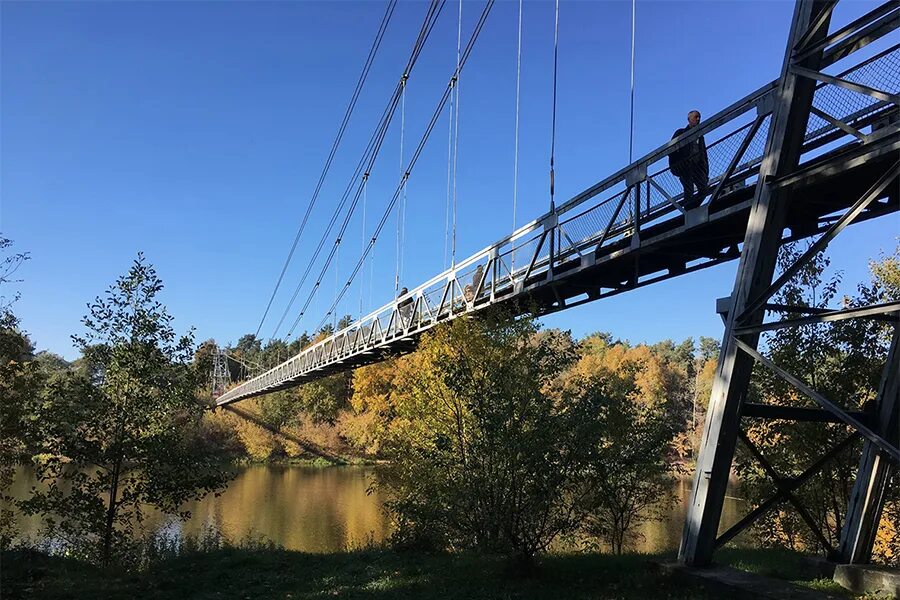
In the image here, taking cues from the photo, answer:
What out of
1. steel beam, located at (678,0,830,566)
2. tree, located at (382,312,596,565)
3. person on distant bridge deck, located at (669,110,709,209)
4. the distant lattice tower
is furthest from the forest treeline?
the distant lattice tower

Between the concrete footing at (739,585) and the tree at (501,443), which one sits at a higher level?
the tree at (501,443)

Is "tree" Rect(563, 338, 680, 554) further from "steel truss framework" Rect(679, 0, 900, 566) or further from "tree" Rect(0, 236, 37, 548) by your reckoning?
"tree" Rect(0, 236, 37, 548)

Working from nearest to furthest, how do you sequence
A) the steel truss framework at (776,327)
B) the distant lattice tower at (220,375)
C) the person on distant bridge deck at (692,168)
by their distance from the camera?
1. the steel truss framework at (776,327)
2. the person on distant bridge deck at (692,168)
3. the distant lattice tower at (220,375)

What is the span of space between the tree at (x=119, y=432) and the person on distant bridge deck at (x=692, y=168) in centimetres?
793

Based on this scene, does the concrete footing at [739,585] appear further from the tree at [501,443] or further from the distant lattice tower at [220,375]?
the distant lattice tower at [220,375]

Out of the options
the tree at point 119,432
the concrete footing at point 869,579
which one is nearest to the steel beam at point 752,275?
the concrete footing at point 869,579

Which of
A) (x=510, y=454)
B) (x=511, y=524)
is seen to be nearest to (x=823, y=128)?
(x=510, y=454)

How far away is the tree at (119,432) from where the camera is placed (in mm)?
8914

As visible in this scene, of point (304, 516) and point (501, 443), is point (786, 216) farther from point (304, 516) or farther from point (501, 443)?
point (304, 516)

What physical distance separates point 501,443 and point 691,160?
394 centimetres

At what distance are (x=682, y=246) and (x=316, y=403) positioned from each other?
46376 millimetres

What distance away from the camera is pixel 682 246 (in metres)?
7.64

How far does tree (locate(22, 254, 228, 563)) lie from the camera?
29.2ft

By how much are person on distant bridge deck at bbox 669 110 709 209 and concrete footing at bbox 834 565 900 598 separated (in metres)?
3.93
